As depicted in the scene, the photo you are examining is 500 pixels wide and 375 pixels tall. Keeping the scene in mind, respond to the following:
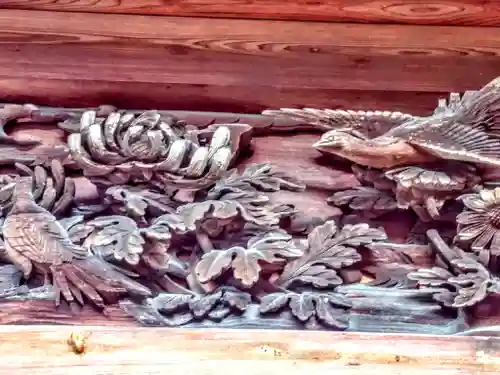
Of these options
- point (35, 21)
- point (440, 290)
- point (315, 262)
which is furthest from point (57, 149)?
point (440, 290)

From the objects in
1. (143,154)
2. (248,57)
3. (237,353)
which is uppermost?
(248,57)

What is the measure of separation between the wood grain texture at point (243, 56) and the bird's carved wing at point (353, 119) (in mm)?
70

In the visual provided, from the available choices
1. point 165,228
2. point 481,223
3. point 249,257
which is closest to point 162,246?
point 165,228

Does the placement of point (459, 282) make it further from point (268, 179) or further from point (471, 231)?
point (268, 179)

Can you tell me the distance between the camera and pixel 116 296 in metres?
1.23

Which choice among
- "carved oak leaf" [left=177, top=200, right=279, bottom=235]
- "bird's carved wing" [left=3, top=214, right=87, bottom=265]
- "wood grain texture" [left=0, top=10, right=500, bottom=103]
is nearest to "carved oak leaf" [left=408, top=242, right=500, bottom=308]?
"carved oak leaf" [left=177, top=200, right=279, bottom=235]

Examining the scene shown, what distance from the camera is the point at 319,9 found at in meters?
1.46

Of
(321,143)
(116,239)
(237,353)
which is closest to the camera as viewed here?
(237,353)

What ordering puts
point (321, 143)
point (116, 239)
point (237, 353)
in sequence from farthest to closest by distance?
1. point (321, 143)
2. point (116, 239)
3. point (237, 353)

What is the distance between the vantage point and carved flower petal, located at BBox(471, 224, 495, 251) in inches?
50.8

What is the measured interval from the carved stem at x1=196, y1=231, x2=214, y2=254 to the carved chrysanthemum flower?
0.39 meters

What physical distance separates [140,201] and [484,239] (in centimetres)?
54

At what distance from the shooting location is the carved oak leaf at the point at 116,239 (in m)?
1.25

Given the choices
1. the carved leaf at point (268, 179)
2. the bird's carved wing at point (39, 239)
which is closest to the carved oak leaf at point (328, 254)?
the carved leaf at point (268, 179)
